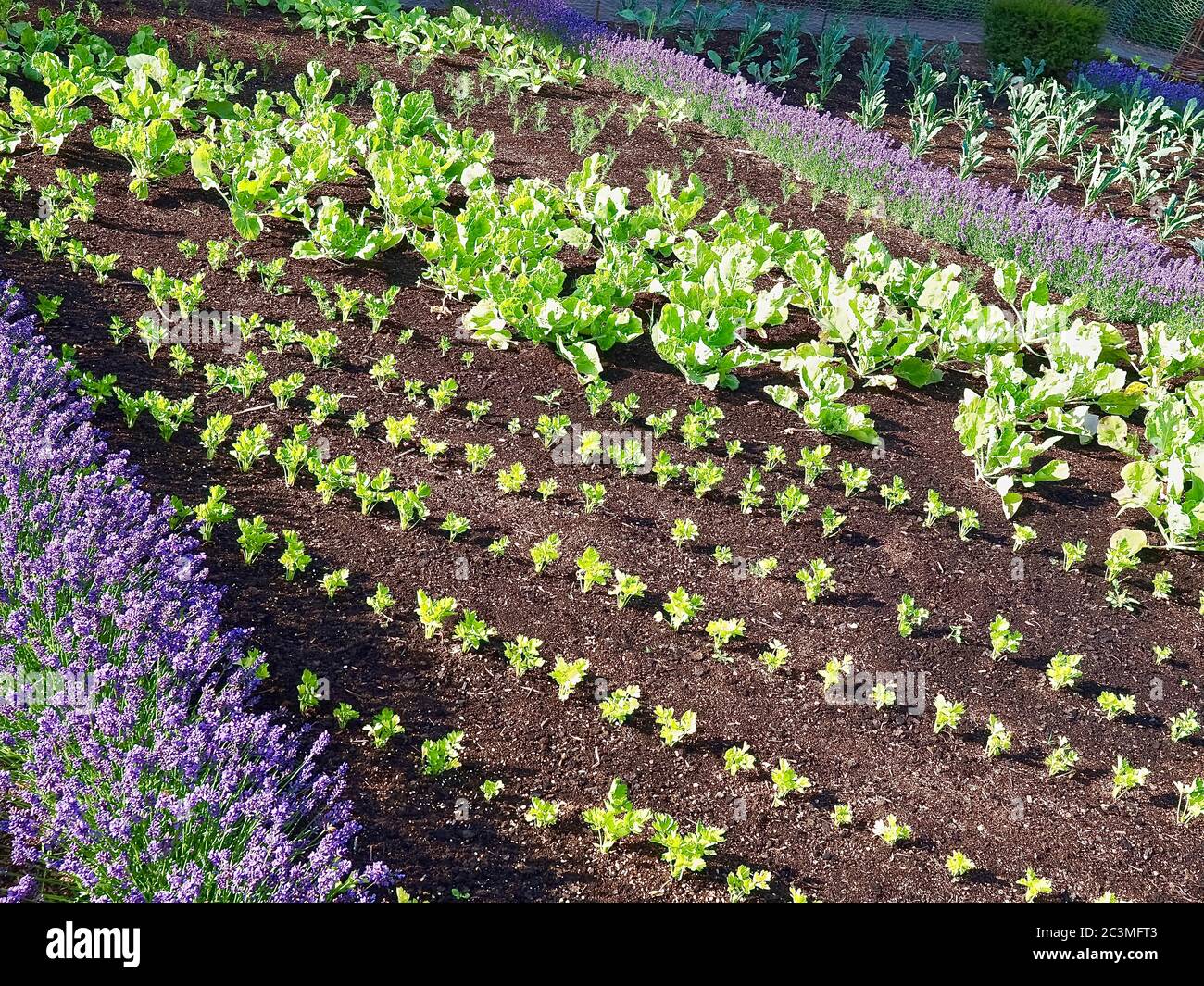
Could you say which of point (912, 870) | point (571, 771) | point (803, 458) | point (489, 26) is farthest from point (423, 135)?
point (912, 870)

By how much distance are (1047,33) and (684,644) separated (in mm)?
11043

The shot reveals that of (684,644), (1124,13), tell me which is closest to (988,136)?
(684,644)

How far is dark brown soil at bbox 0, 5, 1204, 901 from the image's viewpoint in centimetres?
344

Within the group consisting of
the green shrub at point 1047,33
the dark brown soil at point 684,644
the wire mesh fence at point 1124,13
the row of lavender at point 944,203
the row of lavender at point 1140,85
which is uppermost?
the wire mesh fence at point 1124,13

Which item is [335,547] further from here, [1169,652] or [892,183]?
[892,183]

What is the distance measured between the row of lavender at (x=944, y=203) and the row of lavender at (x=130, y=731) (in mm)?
4788

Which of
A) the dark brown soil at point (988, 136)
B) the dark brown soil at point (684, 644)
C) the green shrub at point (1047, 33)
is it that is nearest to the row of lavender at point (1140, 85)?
the green shrub at point (1047, 33)

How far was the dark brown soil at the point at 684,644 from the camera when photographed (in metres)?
3.44

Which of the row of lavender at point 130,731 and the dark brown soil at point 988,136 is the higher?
the dark brown soil at point 988,136

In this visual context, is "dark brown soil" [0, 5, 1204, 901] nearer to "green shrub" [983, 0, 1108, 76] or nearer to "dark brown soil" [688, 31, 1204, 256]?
"dark brown soil" [688, 31, 1204, 256]

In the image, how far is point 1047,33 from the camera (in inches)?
496

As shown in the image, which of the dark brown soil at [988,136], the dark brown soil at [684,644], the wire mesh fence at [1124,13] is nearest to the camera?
the dark brown soil at [684,644]

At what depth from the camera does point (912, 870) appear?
3414 mm

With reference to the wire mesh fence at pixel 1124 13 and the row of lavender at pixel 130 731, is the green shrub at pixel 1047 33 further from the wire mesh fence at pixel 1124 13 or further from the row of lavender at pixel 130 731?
the row of lavender at pixel 130 731
